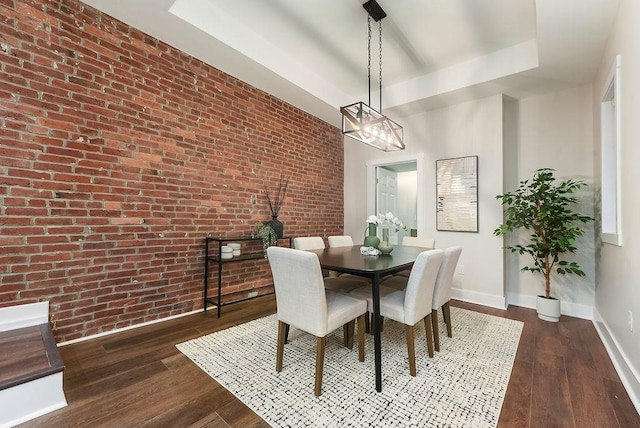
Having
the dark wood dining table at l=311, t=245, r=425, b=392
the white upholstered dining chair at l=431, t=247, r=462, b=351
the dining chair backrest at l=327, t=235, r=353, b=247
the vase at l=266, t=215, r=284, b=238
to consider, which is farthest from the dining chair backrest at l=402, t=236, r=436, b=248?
the vase at l=266, t=215, r=284, b=238

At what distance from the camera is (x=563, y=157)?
318 centimetres

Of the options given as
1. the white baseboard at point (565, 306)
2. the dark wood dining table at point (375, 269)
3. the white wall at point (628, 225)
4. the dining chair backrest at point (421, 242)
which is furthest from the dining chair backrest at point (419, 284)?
the white baseboard at point (565, 306)

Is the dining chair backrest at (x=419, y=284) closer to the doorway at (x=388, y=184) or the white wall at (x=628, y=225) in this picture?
the white wall at (x=628, y=225)

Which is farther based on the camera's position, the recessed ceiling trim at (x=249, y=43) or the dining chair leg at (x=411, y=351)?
the recessed ceiling trim at (x=249, y=43)

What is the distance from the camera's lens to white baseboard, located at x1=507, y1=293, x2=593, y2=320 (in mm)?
2975

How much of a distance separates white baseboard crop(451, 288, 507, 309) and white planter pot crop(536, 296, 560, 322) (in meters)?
0.39

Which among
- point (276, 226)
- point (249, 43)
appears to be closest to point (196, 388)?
point (276, 226)

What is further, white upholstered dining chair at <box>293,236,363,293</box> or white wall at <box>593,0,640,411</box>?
white upholstered dining chair at <box>293,236,363,293</box>

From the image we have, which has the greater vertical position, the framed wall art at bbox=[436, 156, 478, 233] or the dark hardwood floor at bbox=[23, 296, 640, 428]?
the framed wall art at bbox=[436, 156, 478, 233]

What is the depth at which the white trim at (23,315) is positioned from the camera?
1881 millimetres

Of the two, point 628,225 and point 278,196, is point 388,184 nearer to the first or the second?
point 278,196

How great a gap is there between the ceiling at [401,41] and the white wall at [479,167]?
0.81ft

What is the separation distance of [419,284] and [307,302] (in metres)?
0.73

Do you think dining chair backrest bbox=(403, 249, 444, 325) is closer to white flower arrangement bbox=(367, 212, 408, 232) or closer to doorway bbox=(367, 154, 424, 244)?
white flower arrangement bbox=(367, 212, 408, 232)
